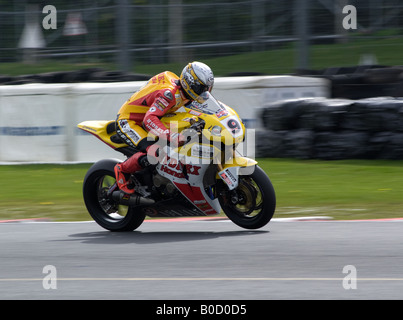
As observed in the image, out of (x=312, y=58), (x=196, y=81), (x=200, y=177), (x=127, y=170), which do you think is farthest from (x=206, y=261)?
(x=312, y=58)

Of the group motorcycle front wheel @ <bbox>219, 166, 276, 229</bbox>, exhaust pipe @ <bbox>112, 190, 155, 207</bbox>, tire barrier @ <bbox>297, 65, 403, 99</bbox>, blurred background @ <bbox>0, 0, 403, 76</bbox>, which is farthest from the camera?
blurred background @ <bbox>0, 0, 403, 76</bbox>

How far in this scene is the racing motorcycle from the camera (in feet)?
23.8

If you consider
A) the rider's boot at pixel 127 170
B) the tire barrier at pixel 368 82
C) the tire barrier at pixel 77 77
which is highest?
the tire barrier at pixel 77 77

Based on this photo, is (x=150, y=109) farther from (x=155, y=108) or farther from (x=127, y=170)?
(x=127, y=170)

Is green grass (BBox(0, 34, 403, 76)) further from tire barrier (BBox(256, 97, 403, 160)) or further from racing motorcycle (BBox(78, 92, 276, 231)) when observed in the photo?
racing motorcycle (BBox(78, 92, 276, 231))

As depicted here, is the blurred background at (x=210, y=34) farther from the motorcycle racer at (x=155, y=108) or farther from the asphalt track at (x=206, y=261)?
the motorcycle racer at (x=155, y=108)

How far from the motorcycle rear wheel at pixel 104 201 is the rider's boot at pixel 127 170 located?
0.16 meters

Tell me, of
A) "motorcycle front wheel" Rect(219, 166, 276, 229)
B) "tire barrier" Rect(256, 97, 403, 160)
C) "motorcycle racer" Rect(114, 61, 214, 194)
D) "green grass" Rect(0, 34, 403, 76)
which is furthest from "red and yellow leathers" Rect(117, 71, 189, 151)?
"green grass" Rect(0, 34, 403, 76)

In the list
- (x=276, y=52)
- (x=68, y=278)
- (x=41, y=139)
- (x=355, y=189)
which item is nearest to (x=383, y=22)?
(x=276, y=52)

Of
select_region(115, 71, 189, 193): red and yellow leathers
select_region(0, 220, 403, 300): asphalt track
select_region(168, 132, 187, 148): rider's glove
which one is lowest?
select_region(0, 220, 403, 300): asphalt track

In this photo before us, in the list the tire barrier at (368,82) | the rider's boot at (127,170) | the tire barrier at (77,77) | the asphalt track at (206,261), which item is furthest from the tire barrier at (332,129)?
the rider's boot at (127,170)

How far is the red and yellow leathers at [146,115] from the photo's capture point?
7.44m

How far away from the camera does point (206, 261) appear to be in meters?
6.25

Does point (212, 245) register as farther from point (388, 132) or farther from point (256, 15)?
point (256, 15)
